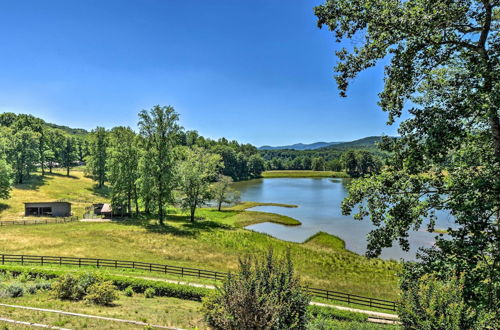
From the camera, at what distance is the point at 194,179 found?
48.5 metres

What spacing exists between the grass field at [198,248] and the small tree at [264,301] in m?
13.4

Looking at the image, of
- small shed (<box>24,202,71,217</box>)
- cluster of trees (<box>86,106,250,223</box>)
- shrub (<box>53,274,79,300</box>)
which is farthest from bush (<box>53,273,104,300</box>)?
small shed (<box>24,202,71,217</box>)

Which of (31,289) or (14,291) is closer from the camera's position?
(14,291)

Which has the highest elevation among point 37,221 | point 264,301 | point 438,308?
point 438,308

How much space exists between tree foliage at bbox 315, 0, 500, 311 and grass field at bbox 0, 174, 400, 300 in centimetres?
1765

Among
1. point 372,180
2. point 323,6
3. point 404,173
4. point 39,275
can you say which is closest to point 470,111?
point 404,173

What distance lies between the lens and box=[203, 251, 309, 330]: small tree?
9469mm

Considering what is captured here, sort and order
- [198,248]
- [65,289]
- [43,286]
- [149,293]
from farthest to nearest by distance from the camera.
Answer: [198,248], [149,293], [43,286], [65,289]

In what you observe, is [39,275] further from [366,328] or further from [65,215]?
[65,215]

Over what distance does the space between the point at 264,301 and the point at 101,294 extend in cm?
1070

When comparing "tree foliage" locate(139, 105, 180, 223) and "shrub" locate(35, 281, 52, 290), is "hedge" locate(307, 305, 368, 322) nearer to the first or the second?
"shrub" locate(35, 281, 52, 290)

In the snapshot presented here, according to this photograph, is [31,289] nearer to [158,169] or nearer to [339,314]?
[339,314]

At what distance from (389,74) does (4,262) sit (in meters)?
31.9

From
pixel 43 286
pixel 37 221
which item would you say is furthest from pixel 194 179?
pixel 43 286
